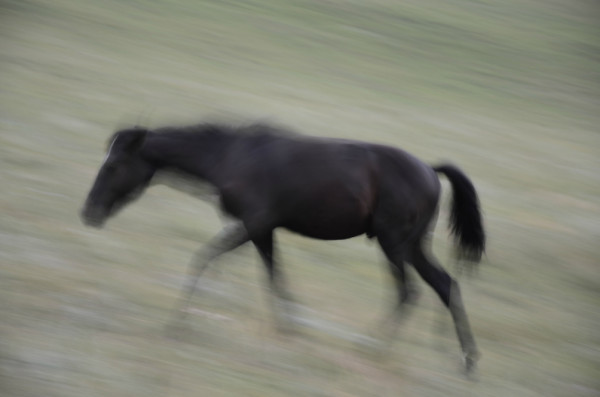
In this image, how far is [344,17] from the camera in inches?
741

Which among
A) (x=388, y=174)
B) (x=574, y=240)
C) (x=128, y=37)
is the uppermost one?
(x=388, y=174)

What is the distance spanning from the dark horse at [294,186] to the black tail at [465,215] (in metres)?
0.28

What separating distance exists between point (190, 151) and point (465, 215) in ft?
6.83

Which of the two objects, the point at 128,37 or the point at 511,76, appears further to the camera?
the point at 511,76

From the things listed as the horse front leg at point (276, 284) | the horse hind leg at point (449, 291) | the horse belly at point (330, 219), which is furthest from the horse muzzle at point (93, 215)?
the horse hind leg at point (449, 291)

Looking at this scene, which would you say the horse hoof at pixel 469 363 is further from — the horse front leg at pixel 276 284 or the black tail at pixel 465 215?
the horse front leg at pixel 276 284

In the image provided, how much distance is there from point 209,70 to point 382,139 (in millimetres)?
3799

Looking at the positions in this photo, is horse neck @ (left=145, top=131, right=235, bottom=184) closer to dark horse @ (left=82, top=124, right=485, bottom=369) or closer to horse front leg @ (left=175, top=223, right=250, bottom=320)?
dark horse @ (left=82, top=124, right=485, bottom=369)

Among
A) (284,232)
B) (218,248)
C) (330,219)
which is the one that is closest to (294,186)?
(330,219)

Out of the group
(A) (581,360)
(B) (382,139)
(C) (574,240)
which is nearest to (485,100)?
(B) (382,139)

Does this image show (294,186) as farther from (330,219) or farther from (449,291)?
(449,291)

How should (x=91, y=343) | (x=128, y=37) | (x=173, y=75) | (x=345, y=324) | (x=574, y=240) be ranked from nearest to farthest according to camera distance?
(x=91, y=343)
(x=345, y=324)
(x=574, y=240)
(x=173, y=75)
(x=128, y=37)

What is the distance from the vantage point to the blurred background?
17.9 feet

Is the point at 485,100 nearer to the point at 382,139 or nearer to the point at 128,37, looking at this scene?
the point at 382,139
